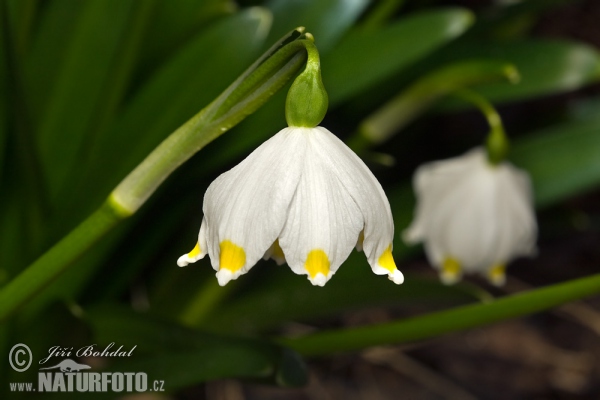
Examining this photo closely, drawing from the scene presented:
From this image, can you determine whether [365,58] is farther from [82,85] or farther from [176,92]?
[82,85]

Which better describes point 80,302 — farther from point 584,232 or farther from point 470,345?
point 584,232

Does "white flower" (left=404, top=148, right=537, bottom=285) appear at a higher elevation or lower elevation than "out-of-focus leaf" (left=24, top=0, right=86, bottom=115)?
lower

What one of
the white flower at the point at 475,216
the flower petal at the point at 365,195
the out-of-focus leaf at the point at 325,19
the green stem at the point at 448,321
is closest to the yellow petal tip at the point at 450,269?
the white flower at the point at 475,216

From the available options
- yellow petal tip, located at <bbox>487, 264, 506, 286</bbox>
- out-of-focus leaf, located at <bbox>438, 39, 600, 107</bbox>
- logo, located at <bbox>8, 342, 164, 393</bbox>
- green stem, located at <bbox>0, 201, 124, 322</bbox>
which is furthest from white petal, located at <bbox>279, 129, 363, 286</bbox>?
out-of-focus leaf, located at <bbox>438, 39, 600, 107</bbox>

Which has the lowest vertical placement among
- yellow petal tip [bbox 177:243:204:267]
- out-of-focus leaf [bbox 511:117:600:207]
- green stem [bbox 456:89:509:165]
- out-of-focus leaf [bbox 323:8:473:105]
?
out-of-focus leaf [bbox 511:117:600:207]

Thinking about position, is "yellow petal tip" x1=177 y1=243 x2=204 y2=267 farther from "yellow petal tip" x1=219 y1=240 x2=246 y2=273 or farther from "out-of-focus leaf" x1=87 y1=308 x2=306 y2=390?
"out-of-focus leaf" x1=87 y1=308 x2=306 y2=390

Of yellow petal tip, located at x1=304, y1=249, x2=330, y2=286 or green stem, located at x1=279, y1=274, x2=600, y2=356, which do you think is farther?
green stem, located at x1=279, y1=274, x2=600, y2=356

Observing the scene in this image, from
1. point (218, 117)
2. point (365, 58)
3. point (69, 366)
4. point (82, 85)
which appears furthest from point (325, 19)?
point (69, 366)
